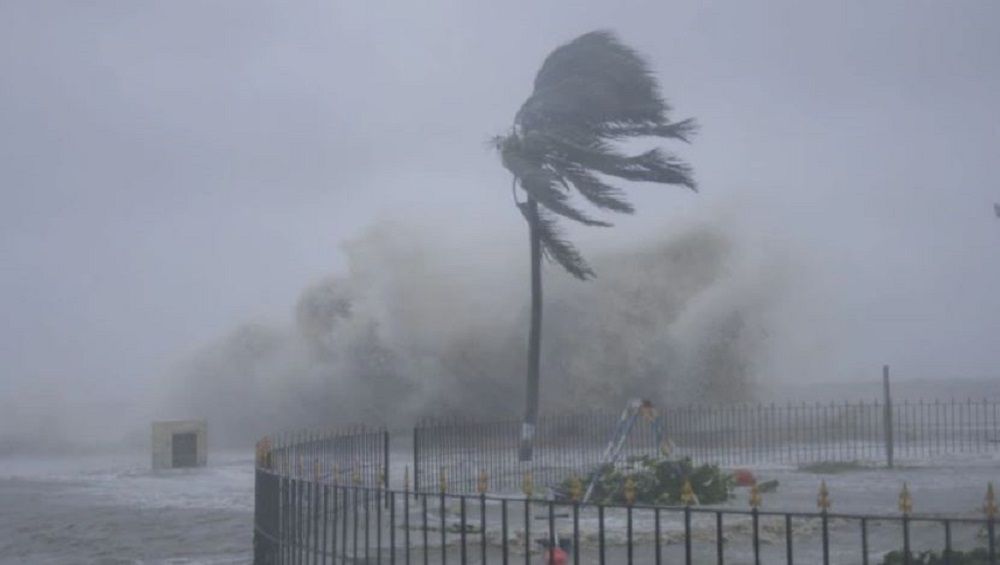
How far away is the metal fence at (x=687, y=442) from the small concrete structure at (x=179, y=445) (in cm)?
1006

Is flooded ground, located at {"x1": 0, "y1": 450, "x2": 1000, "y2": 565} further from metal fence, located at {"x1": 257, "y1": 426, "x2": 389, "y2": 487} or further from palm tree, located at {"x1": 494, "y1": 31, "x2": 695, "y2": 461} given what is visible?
palm tree, located at {"x1": 494, "y1": 31, "x2": 695, "y2": 461}

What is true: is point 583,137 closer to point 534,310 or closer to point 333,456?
point 534,310

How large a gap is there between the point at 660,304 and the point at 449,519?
2810cm

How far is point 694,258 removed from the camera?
146ft

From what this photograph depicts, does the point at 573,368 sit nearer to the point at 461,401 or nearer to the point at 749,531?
the point at 461,401

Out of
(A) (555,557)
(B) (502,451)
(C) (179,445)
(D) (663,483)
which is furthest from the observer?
(C) (179,445)

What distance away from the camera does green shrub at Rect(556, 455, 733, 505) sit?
1675 cm

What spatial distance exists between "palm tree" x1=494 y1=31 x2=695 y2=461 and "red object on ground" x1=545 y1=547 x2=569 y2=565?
16.7 m

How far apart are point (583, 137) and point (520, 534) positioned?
1539cm

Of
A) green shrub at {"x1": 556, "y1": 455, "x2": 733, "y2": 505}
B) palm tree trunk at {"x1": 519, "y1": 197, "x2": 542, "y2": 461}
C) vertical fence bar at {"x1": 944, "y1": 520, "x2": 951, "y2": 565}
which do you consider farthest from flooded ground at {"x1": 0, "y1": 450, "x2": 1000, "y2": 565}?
vertical fence bar at {"x1": 944, "y1": 520, "x2": 951, "y2": 565}

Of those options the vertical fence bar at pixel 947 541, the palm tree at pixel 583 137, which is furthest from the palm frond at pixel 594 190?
the vertical fence bar at pixel 947 541

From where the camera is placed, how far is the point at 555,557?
9.59m

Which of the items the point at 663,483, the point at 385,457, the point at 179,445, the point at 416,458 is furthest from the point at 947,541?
the point at 179,445

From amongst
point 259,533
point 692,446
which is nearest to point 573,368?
point 692,446
